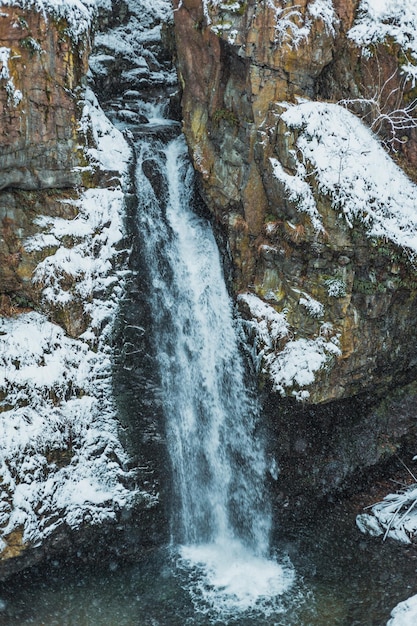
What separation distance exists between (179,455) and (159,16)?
34.0 ft

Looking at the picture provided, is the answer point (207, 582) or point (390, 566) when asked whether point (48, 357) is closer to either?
point (207, 582)

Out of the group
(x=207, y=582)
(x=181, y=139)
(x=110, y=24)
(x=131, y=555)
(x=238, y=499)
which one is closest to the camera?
(x=207, y=582)

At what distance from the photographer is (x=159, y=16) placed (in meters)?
12.5

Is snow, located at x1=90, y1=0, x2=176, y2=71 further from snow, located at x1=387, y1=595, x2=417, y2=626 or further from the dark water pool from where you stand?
snow, located at x1=387, y1=595, x2=417, y2=626

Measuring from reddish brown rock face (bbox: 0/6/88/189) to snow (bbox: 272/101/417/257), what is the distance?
3171 mm

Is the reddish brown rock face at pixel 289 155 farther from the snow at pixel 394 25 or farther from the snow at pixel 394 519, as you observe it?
the snow at pixel 394 519

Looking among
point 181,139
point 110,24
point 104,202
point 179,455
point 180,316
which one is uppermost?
point 110,24

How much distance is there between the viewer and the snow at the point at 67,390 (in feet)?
23.7

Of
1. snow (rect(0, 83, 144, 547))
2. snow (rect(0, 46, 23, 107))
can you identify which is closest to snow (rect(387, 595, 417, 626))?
snow (rect(0, 83, 144, 547))

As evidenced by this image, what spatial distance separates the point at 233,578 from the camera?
740 cm

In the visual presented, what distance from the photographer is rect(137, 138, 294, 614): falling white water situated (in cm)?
823

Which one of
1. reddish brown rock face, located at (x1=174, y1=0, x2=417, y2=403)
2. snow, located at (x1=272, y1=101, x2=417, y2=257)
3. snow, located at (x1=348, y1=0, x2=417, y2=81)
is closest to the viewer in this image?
snow, located at (x1=272, y1=101, x2=417, y2=257)

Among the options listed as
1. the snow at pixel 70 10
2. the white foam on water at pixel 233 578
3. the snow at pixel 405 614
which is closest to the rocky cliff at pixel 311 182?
the white foam on water at pixel 233 578

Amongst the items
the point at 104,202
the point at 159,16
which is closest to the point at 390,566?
the point at 104,202
